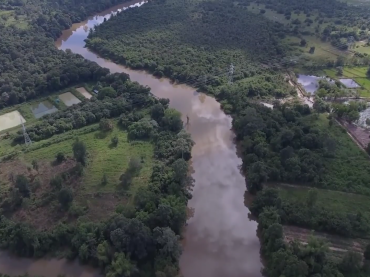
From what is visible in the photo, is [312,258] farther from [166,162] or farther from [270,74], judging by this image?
[270,74]

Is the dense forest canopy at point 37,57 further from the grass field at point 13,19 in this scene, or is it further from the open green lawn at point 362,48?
the open green lawn at point 362,48

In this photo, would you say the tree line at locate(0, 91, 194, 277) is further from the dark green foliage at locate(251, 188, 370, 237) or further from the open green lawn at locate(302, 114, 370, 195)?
the open green lawn at locate(302, 114, 370, 195)

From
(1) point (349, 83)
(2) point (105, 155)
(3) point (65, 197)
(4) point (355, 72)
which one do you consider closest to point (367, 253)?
(3) point (65, 197)

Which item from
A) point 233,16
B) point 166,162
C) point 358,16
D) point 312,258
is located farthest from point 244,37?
point 312,258

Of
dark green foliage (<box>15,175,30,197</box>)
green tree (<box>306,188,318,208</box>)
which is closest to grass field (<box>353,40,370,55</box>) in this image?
green tree (<box>306,188,318,208</box>)

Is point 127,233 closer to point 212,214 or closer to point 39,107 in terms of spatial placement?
point 212,214
